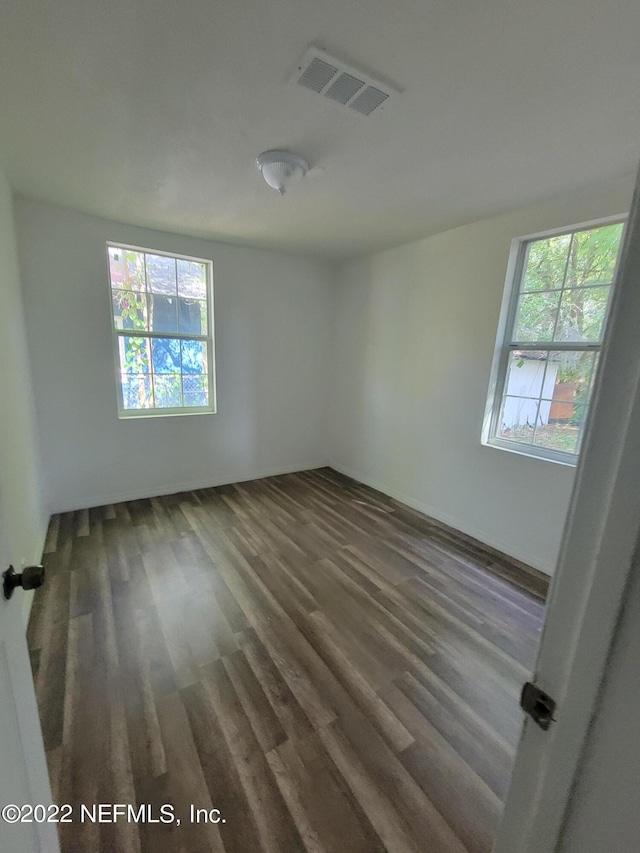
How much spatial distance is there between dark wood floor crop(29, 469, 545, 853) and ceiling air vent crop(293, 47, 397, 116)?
8.31ft

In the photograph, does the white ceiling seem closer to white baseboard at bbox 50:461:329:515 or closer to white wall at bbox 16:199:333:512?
white wall at bbox 16:199:333:512

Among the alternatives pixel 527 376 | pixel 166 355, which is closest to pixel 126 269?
pixel 166 355

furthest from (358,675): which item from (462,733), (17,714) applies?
(17,714)

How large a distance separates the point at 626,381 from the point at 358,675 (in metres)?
1.71

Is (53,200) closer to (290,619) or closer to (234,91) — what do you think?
(234,91)

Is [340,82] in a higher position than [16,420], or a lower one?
higher

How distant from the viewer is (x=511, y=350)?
2664 mm

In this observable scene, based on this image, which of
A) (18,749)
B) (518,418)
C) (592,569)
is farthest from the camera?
(518,418)

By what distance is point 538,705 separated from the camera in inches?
22.1

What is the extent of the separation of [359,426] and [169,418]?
82.8 inches

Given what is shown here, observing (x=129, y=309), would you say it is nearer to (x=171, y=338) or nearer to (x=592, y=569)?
(x=171, y=338)

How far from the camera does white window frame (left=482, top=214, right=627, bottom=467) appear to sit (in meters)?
2.37

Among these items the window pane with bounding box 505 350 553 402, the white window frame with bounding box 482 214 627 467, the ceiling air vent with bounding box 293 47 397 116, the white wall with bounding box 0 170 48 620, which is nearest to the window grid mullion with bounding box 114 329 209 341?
the white wall with bounding box 0 170 48 620

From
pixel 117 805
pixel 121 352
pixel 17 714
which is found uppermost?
pixel 121 352
